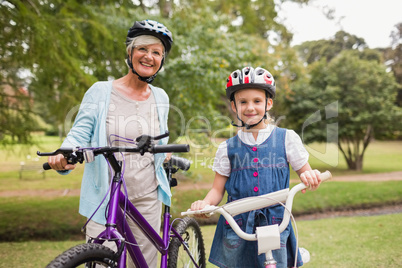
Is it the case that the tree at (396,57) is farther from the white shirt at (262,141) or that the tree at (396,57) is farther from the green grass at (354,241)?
the white shirt at (262,141)

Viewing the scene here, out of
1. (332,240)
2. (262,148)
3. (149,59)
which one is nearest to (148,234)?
(262,148)

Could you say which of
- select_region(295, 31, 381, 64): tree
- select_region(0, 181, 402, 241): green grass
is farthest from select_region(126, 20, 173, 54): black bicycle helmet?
select_region(295, 31, 381, 64): tree

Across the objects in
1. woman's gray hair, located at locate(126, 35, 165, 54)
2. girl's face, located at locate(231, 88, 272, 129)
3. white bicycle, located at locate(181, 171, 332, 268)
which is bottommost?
white bicycle, located at locate(181, 171, 332, 268)

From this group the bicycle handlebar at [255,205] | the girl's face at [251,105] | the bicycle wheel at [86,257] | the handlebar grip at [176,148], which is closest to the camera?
the bicycle wheel at [86,257]

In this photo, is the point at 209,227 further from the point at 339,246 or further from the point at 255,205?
the point at 255,205

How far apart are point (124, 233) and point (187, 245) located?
99cm

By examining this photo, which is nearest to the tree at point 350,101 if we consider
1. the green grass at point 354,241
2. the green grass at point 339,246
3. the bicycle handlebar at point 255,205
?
the green grass at point 354,241

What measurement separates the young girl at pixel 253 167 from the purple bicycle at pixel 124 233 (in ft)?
1.31

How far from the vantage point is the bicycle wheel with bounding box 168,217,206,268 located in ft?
8.82

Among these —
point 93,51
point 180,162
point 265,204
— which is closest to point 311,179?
point 265,204

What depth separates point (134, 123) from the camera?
91.7 inches

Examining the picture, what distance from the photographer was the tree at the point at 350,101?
13047 mm

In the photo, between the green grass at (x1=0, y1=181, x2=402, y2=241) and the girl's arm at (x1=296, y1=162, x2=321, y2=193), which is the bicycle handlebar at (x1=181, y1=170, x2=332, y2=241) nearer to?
the girl's arm at (x1=296, y1=162, x2=321, y2=193)

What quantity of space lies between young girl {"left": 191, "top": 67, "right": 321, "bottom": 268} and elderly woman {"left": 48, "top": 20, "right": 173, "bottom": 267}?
523mm
